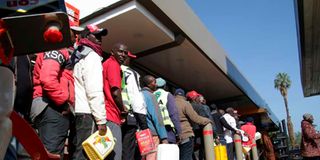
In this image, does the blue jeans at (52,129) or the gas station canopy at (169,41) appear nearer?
the blue jeans at (52,129)

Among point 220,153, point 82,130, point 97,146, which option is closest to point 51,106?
point 82,130

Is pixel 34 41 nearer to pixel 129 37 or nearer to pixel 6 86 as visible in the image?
pixel 6 86

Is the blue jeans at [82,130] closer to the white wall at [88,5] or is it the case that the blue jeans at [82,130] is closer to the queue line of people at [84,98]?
the queue line of people at [84,98]

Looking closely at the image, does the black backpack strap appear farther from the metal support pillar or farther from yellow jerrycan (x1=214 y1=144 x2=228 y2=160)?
yellow jerrycan (x1=214 y1=144 x2=228 y2=160)

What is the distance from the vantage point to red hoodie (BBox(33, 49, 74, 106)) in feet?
9.94

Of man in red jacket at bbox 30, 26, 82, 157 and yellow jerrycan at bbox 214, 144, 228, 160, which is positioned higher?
man in red jacket at bbox 30, 26, 82, 157

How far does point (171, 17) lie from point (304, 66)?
8.67 m

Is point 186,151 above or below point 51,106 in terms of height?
below

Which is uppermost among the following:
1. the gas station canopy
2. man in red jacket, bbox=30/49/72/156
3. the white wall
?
the white wall

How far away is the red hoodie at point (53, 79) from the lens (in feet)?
9.94

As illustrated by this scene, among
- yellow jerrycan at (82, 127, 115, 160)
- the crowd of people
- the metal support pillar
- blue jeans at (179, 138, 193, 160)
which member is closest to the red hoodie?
the crowd of people

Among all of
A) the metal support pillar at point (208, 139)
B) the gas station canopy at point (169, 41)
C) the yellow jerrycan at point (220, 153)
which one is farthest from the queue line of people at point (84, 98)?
the yellow jerrycan at point (220, 153)

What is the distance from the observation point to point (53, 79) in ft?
10.0

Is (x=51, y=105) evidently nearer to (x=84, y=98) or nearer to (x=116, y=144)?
(x=84, y=98)
